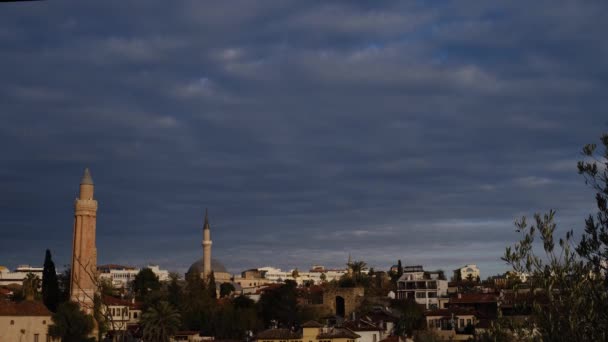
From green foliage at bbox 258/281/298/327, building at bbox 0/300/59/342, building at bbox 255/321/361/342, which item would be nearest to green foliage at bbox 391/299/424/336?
building at bbox 255/321/361/342

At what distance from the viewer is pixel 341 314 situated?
83.2m

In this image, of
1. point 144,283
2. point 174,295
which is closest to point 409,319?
point 174,295

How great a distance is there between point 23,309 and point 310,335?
2282 cm

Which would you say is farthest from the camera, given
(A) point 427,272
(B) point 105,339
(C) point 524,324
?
(A) point 427,272

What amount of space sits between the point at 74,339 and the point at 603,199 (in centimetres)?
5811

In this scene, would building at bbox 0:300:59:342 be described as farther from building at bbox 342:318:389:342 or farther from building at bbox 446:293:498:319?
building at bbox 446:293:498:319

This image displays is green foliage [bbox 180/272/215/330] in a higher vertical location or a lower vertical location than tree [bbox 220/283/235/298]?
lower

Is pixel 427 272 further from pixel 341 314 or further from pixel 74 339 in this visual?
pixel 74 339

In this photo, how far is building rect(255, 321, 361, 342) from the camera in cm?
5756

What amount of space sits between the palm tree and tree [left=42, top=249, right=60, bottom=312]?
14864 mm

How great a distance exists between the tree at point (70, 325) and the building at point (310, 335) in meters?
14.7

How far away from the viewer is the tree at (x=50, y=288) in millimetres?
71938

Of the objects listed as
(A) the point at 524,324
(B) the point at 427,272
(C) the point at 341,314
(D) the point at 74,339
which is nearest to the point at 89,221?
(D) the point at 74,339

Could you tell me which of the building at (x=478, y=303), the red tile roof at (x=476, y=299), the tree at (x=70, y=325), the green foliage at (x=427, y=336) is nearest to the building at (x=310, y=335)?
the green foliage at (x=427, y=336)
